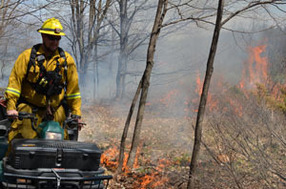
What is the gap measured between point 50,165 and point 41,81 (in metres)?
1.16

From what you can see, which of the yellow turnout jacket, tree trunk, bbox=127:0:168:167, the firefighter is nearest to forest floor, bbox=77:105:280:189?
tree trunk, bbox=127:0:168:167

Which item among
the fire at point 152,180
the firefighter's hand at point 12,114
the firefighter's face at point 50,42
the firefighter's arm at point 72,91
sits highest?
the firefighter's face at point 50,42

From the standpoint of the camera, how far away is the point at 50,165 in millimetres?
3547

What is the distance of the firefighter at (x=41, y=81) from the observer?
4.15 meters

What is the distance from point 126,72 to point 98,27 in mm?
4429

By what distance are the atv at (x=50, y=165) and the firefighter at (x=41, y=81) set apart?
33cm

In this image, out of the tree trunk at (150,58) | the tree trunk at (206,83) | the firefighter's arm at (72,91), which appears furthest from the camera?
the tree trunk at (150,58)

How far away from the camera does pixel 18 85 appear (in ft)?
13.7

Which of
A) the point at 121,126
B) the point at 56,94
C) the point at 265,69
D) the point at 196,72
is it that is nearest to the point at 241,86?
the point at 265,69

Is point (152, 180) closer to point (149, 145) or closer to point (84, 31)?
point (149, 145)

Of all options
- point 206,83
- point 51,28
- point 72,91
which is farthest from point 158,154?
point 51,28

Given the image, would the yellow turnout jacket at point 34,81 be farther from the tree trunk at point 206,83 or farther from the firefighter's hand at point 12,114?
the tree trunk at point 206,83

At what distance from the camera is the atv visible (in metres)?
3.38

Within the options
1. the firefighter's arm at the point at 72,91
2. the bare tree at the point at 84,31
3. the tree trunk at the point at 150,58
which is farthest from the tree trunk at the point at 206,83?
the bare tree at the point at 84,31
